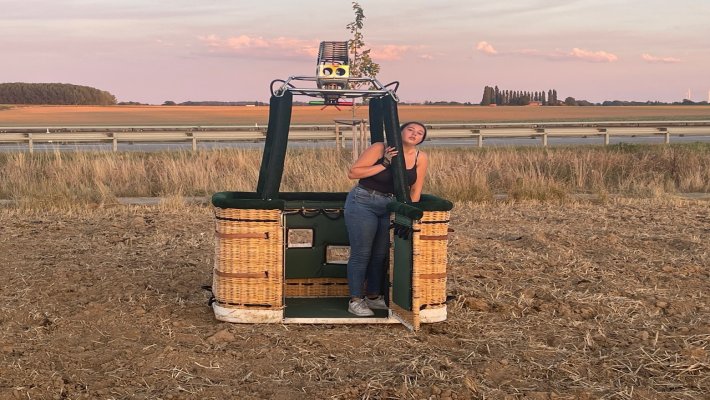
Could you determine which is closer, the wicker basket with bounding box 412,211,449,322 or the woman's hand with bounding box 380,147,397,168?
the wicker basket with bounding box 412,211,449,322

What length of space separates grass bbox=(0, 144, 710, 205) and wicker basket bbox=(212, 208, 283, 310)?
25.7 feet

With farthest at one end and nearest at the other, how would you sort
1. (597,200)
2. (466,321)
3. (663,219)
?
(597,200)
(663,219)
(466,321)

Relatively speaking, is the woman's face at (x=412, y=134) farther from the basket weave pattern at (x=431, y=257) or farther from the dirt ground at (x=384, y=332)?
the dirt ground at (x=384, y=332)

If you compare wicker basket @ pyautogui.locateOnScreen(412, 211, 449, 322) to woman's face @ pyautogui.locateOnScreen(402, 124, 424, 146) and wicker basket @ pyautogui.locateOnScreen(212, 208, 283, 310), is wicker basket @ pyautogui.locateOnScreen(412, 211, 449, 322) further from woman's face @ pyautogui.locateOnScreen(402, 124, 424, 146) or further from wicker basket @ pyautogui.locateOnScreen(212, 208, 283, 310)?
wicker basket @ pyautogui.locateOnScreen(212, 208, 283, 310)

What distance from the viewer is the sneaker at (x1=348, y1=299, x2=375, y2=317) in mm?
7277

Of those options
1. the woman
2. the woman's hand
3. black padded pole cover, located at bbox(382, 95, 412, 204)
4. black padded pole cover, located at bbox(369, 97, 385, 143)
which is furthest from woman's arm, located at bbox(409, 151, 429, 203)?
black padded pole cover, located at bbox(369, 97, 385, 143)

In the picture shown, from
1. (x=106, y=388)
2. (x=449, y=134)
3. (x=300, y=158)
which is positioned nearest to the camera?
(x=106, y=388)

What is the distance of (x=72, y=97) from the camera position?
84188mm

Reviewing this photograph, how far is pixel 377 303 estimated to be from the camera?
7.65 metres

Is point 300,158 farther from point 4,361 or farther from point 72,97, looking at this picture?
point 72,97

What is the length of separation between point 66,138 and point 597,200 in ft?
68.4

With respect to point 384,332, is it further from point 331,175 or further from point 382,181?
point 331,175

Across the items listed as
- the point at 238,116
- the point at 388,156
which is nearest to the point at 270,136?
the point at 388,156

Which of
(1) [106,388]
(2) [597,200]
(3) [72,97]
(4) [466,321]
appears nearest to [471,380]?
(4) [466,321]
